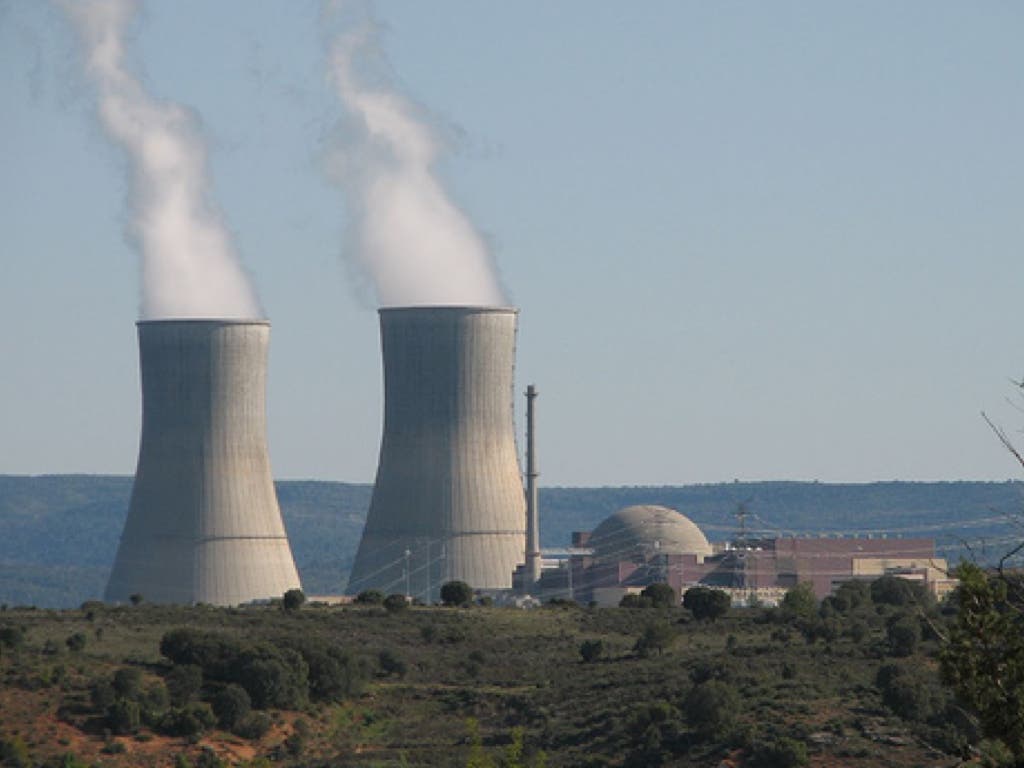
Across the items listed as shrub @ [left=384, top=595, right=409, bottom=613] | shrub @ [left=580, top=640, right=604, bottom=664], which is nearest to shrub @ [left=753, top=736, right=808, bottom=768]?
shrub @ [left=580, top=640, right=604, bottom=664]

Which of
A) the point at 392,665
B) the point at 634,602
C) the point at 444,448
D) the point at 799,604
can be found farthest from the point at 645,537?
the point at 392,665

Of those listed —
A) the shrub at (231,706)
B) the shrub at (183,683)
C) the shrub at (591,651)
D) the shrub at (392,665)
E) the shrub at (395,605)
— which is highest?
the shrub at (395,605)

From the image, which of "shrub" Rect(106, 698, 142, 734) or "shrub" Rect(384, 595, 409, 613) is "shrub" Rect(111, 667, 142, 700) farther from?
"shrub" Rect(384, 595, 409, 613)

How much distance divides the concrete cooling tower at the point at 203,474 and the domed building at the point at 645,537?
17336 millimetres

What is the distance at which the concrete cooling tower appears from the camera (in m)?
56.4

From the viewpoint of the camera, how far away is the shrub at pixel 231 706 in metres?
37.1

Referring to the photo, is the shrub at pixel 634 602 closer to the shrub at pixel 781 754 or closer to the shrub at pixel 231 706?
the shrub at pixel 231 706

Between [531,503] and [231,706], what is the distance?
30.2 m

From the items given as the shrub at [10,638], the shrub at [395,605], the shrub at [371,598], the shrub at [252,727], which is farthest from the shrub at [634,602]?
the shrub at [252,727]

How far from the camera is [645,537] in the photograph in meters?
75.8

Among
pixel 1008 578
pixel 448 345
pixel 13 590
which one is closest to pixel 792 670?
pixel 448 345

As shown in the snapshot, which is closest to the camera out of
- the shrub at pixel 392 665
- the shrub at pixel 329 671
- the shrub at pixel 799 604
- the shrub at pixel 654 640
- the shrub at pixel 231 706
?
the shrub at pixel 231 706

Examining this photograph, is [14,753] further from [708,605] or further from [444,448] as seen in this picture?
[444,448]

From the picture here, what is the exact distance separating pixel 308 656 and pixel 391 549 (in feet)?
68.6
